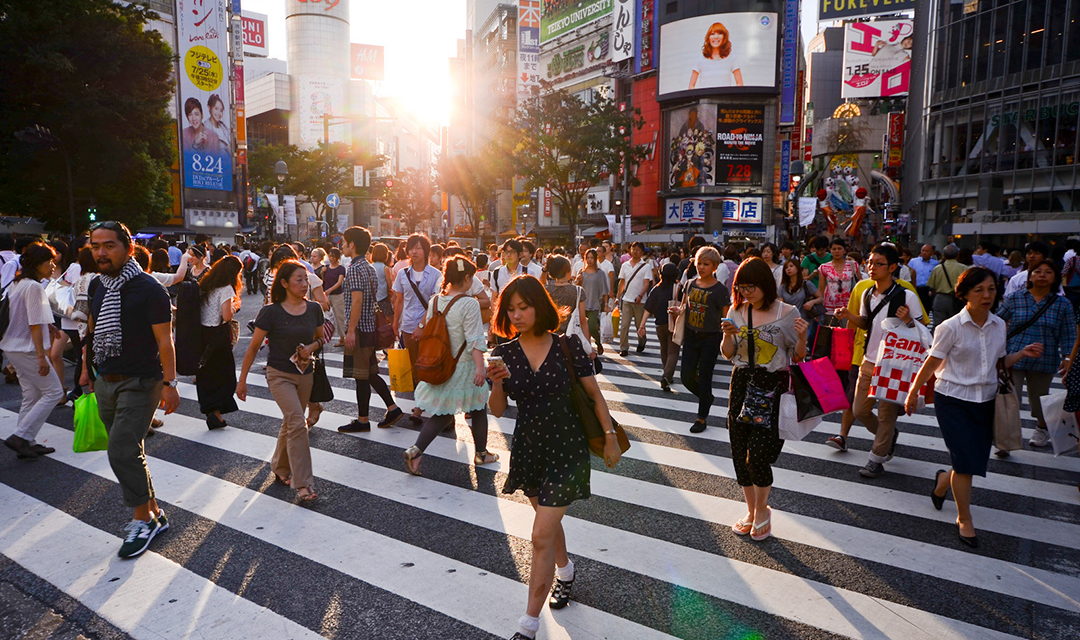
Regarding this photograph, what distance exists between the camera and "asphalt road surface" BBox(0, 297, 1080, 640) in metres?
3.58

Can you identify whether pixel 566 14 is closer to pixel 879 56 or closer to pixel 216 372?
pixel 879 56

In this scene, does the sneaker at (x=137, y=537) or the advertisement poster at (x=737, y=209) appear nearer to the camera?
the sneaker at (x=137, y=537)

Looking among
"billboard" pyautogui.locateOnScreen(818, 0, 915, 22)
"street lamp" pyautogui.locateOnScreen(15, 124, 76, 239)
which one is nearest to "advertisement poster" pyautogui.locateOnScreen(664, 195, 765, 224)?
"billboard" pyautogui.locateOnScreen(818, 0, 915, 22)

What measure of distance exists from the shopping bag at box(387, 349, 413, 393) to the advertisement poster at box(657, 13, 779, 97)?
148 ft

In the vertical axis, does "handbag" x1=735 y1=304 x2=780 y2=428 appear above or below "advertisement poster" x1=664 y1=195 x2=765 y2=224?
below

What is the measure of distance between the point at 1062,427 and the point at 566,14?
59.6 m

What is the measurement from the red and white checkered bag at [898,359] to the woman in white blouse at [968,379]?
1016 millimetres

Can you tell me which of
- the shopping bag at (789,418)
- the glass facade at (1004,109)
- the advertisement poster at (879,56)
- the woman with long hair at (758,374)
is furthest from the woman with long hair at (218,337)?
the advertisement poster at (879,56)

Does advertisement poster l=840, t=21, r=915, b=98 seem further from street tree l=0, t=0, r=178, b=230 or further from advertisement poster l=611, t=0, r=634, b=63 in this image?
street tree l=0, t=0, r=178, b=230

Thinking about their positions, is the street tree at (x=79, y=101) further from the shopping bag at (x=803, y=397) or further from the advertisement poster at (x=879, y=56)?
the advertisement poster at (x=879, y=56)

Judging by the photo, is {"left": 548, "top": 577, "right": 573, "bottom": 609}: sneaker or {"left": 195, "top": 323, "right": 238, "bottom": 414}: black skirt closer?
{"left": 548, "top": 577, "right": 573, "bottom": 609}: sneaker

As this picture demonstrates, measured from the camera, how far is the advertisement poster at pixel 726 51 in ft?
151

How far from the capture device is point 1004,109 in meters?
31.5

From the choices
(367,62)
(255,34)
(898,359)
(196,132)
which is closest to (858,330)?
(898,359)
